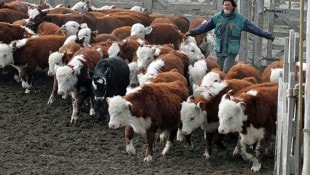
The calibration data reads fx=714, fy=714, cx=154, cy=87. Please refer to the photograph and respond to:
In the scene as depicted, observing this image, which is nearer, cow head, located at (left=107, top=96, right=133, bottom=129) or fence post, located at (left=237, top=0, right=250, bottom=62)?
cow head, located at (left=107, top=96, right=133, bottom=129)

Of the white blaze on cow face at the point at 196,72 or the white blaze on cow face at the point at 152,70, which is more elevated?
the white blaze on cow face at the point at 152,70

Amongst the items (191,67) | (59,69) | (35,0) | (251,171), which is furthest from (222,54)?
(35,0)

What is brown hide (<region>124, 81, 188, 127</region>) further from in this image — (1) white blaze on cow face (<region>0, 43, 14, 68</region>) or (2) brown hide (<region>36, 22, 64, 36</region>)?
(2) brown hide (<region>36, 22, 64, 36</region>)

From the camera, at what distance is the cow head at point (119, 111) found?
978cm

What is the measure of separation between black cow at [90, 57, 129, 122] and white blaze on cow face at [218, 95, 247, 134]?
2865 mm

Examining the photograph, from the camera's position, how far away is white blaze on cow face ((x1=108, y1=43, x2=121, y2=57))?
1333 cm

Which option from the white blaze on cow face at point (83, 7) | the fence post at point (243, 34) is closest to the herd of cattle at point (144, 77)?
the fence post at point (243, 34)

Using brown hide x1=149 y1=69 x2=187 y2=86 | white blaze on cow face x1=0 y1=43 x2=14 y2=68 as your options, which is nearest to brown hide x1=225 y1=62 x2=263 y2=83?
brown hide x1=149 y1=69 x2=187 y2=86

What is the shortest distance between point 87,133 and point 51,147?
917mm

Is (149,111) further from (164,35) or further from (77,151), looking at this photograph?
(164,35)

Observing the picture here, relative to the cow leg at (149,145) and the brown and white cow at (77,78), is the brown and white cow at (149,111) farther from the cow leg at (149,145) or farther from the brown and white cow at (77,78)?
the brown and white cow at (77,78)

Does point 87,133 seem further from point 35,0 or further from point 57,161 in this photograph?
point 35,0

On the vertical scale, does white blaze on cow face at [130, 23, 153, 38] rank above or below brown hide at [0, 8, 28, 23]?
below

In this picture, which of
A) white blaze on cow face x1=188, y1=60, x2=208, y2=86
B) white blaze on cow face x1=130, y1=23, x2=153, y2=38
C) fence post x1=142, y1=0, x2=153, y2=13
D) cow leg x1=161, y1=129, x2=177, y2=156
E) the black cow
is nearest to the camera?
cow leg x1=161, y1=129, x2=177, y2=156
